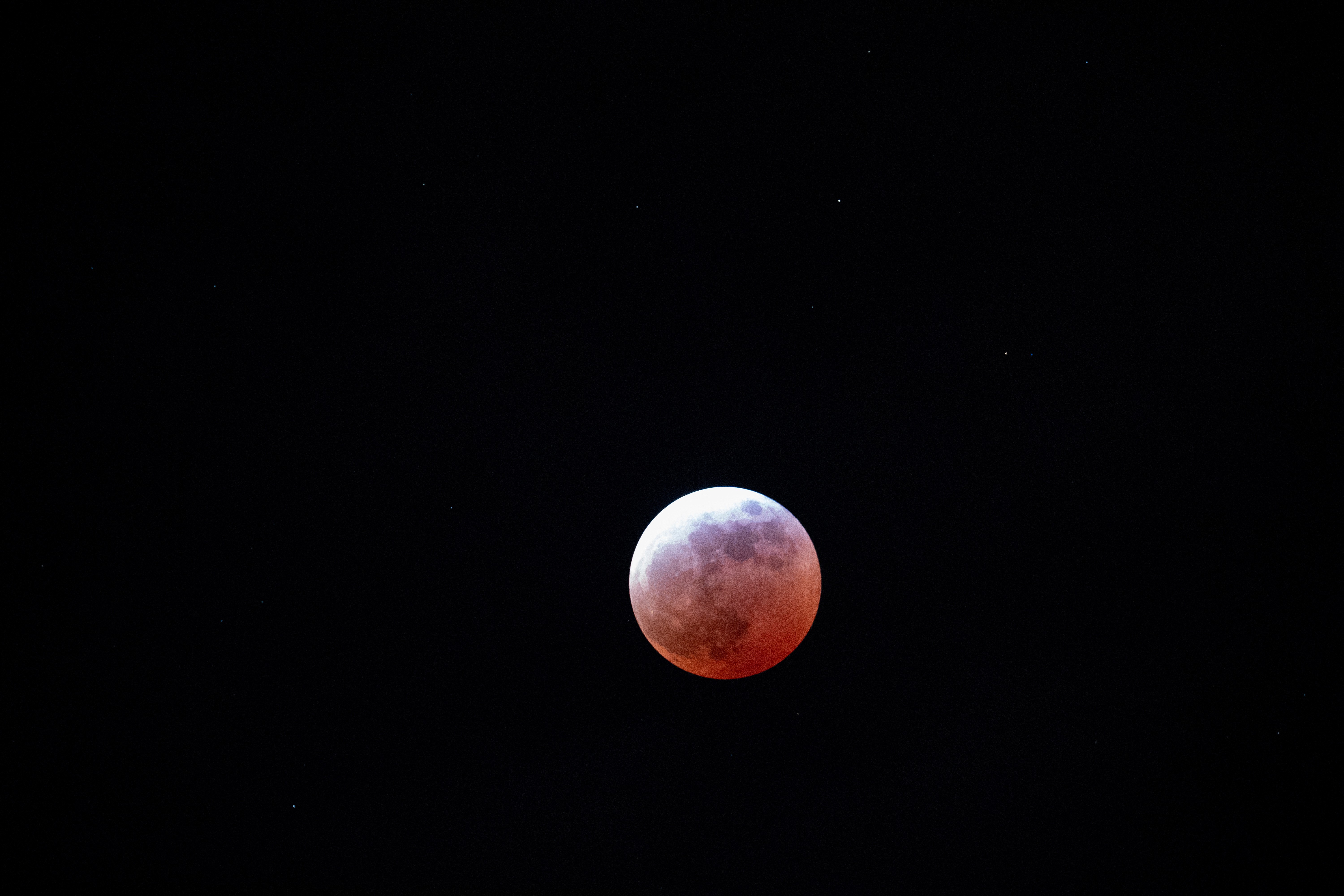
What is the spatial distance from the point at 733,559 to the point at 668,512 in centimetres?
54

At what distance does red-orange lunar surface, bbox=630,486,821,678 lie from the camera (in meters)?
4.14

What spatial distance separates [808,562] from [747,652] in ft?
2.09

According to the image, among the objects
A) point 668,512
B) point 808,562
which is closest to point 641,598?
point 668,512

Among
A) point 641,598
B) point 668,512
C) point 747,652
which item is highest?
point 668,512

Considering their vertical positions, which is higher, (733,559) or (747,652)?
(733,559)

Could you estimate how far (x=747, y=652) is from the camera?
167 inches

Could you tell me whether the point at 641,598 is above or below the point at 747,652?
above

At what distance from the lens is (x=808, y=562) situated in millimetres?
4461

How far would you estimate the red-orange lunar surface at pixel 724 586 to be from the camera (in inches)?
163

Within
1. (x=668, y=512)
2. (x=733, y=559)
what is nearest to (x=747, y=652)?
(x=733, y=559)

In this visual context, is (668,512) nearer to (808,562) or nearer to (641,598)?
(641,598)

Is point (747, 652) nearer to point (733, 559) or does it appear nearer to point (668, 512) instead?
point (733, 559)

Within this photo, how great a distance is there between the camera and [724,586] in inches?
162

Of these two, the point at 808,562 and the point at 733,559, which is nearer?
the point at 733,559
